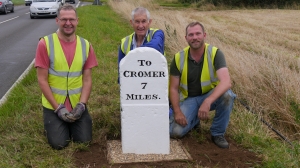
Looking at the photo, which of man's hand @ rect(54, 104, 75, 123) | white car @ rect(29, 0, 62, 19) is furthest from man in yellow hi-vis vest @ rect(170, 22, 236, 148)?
white car @ rect(29, 0, 62, 19)

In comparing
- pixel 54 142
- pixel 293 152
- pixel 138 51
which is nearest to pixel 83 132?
pixel 54 142

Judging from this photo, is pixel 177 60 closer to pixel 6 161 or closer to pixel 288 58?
pixel 6 161

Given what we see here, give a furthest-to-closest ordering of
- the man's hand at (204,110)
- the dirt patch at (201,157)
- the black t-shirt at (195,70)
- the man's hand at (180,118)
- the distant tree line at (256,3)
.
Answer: the distant tree line at (256,3) → the man's hand at (180,118) → the black t-shirt at (195,70) → the man's hand at (204,110) → the dirt patch at (201,157)

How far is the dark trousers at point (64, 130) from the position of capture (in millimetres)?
4414

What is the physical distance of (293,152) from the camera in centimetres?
427

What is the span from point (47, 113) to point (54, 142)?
37cm

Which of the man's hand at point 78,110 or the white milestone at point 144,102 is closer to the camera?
the white milestone at point 144,102

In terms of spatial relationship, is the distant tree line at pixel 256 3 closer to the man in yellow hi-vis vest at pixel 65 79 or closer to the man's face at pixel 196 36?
the man's face at pixel 196 36

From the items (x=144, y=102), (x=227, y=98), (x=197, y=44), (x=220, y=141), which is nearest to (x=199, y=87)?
Answer: (x=227, y=98)

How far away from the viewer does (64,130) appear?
4.56 meters

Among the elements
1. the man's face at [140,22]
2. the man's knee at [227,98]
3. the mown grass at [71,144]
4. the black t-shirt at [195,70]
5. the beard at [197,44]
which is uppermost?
the man's face at [140,22]

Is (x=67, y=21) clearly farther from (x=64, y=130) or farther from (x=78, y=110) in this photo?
(x=64, y=130)

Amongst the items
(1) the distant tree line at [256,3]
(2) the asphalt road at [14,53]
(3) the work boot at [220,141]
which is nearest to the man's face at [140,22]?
(3) the work boot at [220,141]

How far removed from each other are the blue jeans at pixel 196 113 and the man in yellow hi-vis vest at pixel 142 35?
751 millimetres
